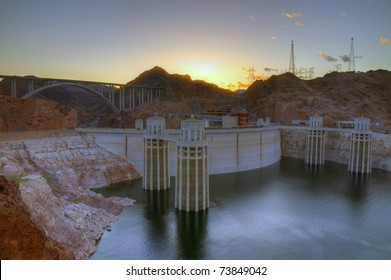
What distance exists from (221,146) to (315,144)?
59.7 ft

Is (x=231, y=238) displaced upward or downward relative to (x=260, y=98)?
downward

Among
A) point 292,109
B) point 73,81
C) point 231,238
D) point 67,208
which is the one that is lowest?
point 231,238

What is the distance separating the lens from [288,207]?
29.9m

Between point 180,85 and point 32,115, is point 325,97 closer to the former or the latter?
point 180,85

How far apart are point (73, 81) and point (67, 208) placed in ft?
155

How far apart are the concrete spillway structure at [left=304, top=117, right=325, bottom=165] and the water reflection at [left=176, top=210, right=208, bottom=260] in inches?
1229

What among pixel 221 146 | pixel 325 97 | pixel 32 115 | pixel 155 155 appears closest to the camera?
pixel 155 155

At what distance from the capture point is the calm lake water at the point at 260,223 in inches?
817

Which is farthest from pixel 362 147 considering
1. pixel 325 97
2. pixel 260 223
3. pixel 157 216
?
pixel 157 216

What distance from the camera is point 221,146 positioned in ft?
145

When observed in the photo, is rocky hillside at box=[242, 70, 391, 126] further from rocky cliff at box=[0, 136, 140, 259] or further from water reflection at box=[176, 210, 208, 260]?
water reflection at box=[176, 210, 208, 260]

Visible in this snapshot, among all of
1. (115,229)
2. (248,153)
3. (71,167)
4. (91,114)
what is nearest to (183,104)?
(91,114)

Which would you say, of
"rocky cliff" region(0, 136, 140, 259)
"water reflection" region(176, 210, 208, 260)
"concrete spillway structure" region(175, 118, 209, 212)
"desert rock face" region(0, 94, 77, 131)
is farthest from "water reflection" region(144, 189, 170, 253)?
"desert rock face" region(0, 94, 77, 131)

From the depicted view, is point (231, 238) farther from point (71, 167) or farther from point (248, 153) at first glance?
point (248, 153)
